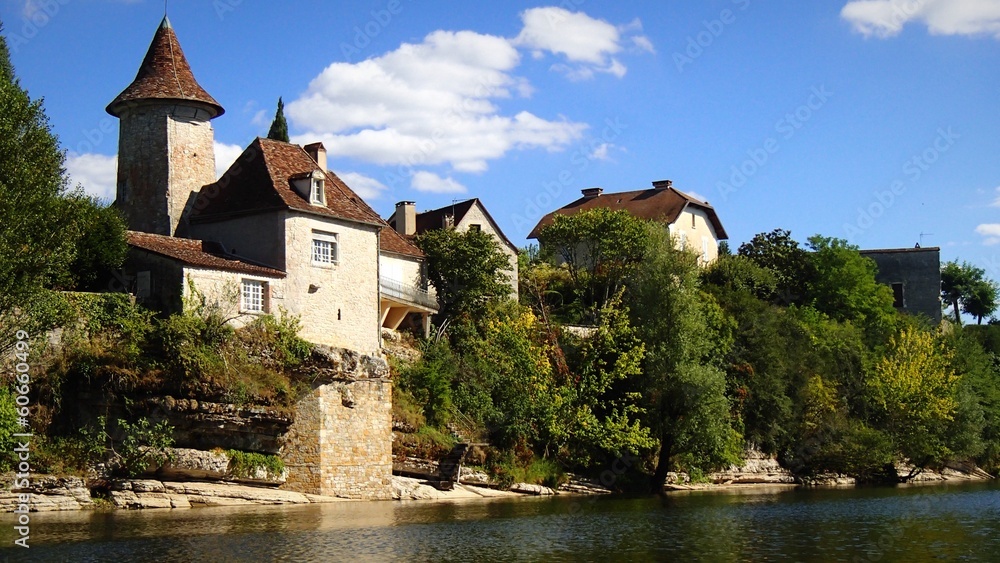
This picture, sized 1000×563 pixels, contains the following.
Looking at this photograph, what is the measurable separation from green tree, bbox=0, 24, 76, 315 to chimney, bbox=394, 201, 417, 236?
25.5m

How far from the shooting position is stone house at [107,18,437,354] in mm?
39500

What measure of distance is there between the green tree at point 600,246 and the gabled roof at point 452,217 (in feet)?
9.20

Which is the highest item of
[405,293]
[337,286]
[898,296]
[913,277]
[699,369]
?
[913,277]

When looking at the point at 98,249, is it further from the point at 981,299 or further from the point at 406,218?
the point at 981,299

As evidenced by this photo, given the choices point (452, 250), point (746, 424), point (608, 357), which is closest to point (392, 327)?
point (452, 250)

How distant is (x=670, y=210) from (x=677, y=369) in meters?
26.6

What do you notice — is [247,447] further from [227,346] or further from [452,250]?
[452,250]

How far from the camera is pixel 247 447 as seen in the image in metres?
36.2

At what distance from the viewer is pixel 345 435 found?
1517 inches

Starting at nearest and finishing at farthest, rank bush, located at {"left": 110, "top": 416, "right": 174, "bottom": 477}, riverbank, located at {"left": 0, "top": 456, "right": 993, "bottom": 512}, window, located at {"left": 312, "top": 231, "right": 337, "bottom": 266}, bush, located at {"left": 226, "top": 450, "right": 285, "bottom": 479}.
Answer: riverbank, located at {"left": 0, "top": 456, "right": 993, "bottom": 512}
bush, located at {"left": 110, "top": 416, "right": 174, "bottom": 477}
bush, located at {"left": 226, "top": 450, "right": 285, "bottom": 479}
window, located at {"left": 312, "top": 231, "right": 337, "bottom": 266}

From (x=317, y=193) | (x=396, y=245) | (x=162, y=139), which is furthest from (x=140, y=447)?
(x=396, y=245)

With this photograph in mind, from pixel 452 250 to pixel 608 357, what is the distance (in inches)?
345

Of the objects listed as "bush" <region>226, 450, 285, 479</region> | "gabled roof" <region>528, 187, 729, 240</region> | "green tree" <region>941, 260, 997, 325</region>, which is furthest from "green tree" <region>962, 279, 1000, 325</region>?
"bush" <region>226, 450, 285, 479</region>

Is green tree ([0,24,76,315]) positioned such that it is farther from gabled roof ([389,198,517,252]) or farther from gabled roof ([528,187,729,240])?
gabled roof ([528,187,729,240])
